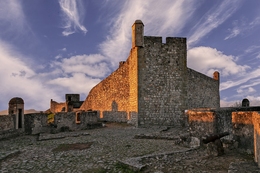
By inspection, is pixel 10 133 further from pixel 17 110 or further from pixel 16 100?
pixel 16 100

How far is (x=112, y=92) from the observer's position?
22219 mm

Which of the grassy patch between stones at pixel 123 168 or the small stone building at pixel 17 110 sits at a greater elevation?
the small stone building at pixel 17 110

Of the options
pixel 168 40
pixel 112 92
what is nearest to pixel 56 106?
pixel 112 92

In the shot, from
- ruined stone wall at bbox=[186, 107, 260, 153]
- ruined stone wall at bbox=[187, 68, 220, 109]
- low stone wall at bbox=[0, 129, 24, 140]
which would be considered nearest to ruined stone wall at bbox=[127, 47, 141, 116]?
ruined stone wall at bbox=[187, 68, 220, 109]

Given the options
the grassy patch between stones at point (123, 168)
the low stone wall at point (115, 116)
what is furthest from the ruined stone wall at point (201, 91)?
the grassy patch between stones at point (123, 168)

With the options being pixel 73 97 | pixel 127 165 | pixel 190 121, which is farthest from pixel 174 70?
pixel 73 97

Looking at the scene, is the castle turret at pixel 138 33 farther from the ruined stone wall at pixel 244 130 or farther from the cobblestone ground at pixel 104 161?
the ruined stone wall at pixel 244 130

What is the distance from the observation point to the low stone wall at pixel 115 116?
64.8ft

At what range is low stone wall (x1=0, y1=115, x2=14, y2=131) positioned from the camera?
1206 cm

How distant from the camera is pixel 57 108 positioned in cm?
4075

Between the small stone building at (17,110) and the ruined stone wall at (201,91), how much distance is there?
13.1 metres

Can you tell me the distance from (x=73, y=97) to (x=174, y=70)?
2991 centimetres

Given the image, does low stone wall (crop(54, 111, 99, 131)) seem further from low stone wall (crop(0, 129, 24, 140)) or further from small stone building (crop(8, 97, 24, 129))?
low stone wall (crop(0, 129, 24, 140))

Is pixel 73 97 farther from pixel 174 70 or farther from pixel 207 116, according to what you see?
pixel 207 116
